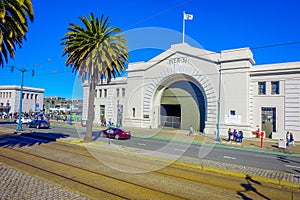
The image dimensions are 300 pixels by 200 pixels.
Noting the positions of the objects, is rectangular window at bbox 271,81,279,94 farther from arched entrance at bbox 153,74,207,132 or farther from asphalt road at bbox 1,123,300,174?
asphalt road at bbox 1,123,300,174

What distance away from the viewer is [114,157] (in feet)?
45.3

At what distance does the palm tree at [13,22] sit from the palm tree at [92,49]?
16.0ft

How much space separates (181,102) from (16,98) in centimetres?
6778

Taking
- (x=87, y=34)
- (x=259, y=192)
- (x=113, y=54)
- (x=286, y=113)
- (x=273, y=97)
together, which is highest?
(x=87, y=34)

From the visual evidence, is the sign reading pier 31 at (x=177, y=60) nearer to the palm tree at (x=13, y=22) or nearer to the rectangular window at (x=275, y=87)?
the rectangular window at (x=275, y=87)

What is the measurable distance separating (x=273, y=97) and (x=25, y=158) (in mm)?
28582

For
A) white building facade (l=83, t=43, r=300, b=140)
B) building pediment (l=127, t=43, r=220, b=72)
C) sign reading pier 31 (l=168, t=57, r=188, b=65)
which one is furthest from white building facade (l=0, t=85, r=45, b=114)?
sign reading pier 31 (l=168, t=57, r=188, b=65)

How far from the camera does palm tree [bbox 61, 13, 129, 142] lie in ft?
60.9

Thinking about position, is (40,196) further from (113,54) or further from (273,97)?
(273,97)

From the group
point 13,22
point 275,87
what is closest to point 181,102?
point 275,87

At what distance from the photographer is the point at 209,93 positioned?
3353 cm

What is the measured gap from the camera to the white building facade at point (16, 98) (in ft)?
263

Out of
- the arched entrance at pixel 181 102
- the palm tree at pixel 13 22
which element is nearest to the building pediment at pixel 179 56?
the arched entrance at pixel 181 102

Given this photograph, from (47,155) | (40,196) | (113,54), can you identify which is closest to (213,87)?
(113,54)
